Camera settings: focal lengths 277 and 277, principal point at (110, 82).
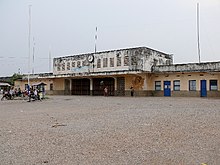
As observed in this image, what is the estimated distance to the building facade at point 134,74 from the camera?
95.3 ft

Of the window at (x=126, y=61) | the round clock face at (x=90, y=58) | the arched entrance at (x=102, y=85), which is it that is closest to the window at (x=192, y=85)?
the window at (x=126, y=61)

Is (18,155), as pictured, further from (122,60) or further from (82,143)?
(122,60)

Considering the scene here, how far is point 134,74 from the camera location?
32.6 meters

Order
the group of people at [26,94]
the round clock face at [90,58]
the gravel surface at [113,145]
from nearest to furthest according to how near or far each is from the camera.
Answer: the gravel surface at [113,145]
the group of people at [26,94]
the round clock face at [90,58]

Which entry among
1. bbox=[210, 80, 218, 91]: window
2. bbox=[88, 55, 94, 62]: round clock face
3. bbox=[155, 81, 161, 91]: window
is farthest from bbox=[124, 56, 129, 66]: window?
bbox=[210, 80, 218, 91]: window

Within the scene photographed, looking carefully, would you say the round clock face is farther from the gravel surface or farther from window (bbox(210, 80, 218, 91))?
the gravel surface

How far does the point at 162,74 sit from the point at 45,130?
25448 millimetres

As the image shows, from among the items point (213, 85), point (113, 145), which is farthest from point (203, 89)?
point (113, 145)

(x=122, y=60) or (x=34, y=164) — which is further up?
(x=122, y=60)

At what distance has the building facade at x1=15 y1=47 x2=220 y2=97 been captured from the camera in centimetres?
2906

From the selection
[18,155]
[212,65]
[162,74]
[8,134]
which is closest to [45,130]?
[8,134]

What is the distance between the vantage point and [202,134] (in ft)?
24.2

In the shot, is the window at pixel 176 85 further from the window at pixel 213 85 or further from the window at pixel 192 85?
the window at pixel 213 85

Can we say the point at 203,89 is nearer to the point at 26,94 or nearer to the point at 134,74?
the point at 134,74
